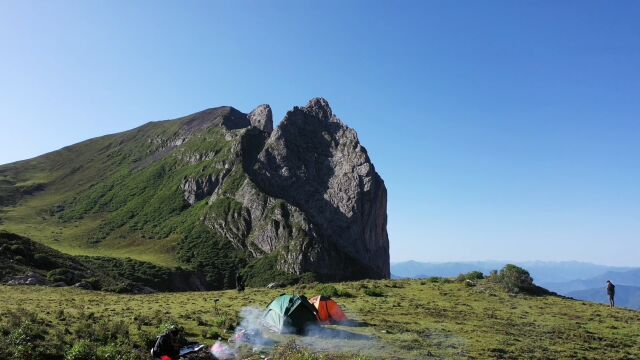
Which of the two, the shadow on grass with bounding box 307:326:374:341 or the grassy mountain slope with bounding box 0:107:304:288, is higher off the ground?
the grassy mountain slope with bounding box 0:107:304:288

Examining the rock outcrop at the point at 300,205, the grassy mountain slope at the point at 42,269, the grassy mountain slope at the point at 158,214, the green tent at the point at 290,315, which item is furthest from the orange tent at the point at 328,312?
the rock outcrop at the point at 300,205

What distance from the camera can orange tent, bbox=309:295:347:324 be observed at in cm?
2823

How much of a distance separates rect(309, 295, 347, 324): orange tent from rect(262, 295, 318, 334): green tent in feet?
3.38

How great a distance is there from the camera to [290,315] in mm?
26031

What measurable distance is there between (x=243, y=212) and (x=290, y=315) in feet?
426

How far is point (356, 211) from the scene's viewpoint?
589 feet

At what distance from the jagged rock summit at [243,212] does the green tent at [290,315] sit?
10059 centimetres

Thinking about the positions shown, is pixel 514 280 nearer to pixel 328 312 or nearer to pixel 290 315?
pixel 328 312

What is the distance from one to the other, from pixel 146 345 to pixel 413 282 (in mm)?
33822

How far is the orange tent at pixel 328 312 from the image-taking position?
28.2 meters

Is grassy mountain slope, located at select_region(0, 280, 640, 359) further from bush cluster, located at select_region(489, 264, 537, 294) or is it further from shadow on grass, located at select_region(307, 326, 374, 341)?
bush cluster, located at select_region(489, 264, 537, 294)

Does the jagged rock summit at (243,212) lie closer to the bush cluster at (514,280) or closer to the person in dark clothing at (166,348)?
the bush cluster at (514,280)

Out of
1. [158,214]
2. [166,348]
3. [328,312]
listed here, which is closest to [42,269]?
[328,312]

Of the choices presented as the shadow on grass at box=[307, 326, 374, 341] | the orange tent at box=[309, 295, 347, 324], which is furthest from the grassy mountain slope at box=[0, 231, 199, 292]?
the shadow on grass at box=[307, 326, 374, 341]
